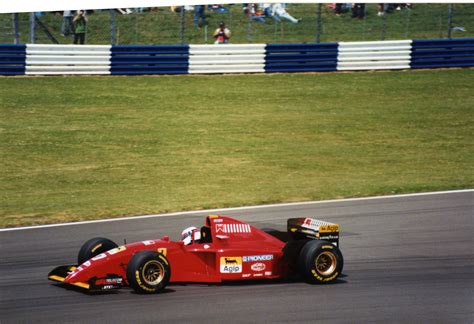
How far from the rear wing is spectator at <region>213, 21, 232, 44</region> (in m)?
18.7

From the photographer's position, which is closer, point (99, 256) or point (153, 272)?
point (153, 272)

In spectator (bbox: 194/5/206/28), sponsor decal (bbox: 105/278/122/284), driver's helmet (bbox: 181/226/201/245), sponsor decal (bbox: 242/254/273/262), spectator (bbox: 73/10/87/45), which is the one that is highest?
spectator (bbox: 194/5/206/28)

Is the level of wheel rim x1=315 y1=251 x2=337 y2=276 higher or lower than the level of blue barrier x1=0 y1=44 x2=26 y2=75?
lower

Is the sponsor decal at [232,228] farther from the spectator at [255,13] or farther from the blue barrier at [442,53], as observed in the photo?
the blue barrier at [442,53]

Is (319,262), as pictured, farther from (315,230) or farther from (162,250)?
(162,250)

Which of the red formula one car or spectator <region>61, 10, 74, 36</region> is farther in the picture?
spectator <region>61, 10, 74, 36</region>

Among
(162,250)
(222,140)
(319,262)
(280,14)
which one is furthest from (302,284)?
(280,14)

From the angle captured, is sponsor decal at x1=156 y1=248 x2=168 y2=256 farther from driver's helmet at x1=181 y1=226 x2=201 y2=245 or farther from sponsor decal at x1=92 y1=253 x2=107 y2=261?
sponsor decal at x1=92 y1=253 x2=107 y2=261

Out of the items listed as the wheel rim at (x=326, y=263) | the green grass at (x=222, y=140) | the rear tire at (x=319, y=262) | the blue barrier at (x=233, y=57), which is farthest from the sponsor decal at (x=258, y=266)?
the blue barrier at (x=233, y=57)

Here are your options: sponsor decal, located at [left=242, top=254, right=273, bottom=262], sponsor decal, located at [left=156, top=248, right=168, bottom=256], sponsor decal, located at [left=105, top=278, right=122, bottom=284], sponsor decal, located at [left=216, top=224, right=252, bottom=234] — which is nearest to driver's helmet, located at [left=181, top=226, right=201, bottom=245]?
sponsor decal, located at [left=216, top=224, right=252, bottom=234]

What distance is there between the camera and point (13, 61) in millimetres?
24797

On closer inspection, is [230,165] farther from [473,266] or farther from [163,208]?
[473,266]

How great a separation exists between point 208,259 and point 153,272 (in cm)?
74

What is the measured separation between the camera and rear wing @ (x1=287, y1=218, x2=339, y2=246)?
9766 millimetres
